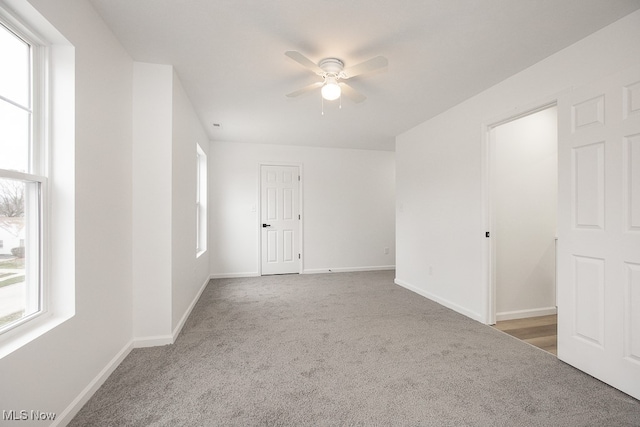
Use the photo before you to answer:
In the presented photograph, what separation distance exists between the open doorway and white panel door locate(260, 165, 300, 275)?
10.7ft

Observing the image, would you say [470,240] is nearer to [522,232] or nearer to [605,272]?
[522,232]

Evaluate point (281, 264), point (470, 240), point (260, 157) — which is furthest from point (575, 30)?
point (281, 264)

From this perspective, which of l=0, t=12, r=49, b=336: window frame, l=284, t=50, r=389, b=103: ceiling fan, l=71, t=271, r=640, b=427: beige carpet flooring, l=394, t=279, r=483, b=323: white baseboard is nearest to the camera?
l=0, t=12, r=49, b=336: window frame

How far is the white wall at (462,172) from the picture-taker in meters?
1.98

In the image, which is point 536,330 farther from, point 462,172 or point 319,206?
point 319,206

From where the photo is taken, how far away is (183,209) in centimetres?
287

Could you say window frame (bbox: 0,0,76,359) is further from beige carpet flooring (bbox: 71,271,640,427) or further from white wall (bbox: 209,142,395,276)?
white wall (bbox: 209,142,395,276)

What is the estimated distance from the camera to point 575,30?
192cm

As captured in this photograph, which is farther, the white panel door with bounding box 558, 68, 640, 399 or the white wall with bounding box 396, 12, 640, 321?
the white wall with bounding box 396, 12, 640, 321

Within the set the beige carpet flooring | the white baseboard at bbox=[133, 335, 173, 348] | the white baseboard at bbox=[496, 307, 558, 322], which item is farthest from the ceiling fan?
the white baseboard at bbox=[496, 307, 558, 322]

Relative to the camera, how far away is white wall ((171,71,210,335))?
2500 mm

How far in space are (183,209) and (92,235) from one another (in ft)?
3.77

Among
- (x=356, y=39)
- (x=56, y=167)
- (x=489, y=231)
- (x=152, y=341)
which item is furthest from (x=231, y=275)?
(x=356, y=39)

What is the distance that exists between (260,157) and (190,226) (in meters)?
2.25
